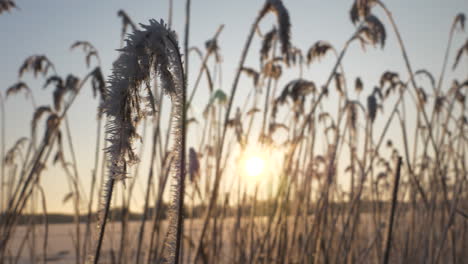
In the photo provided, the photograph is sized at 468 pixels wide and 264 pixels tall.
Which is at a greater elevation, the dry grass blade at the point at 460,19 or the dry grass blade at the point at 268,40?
the dry grass blade at the point at 460,19

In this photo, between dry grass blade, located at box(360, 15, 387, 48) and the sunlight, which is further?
the sunlight

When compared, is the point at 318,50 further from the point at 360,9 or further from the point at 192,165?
the point at 192,165

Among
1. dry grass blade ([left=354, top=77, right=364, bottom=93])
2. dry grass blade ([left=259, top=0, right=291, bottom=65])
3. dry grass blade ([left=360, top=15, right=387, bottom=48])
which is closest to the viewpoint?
dry grass blade ([left=259, top=0, right=291, bottom=65])

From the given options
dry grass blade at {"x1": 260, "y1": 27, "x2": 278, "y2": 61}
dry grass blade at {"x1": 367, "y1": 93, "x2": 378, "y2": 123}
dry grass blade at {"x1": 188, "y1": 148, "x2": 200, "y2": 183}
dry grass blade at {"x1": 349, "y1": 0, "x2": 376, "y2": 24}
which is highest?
dry grass blade at {"x1": 349, "y1": 0, "x2": 376, "y2": 24}

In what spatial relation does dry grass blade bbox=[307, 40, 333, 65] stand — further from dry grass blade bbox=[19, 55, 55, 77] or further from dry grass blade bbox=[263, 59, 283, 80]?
dry grass blade bbox=[19, 55, 55, 77]

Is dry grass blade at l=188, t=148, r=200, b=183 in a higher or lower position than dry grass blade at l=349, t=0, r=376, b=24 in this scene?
lower

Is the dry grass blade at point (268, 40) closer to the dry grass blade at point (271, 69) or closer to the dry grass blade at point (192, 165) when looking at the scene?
the dry grass blade at point (271, 69)

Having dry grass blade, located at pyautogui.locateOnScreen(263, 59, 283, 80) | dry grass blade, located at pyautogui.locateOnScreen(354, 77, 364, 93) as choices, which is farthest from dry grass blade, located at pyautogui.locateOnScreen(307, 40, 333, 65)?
dry grass blade, located at pyautogui.locateOnScreen(354, 77, 364, 93)

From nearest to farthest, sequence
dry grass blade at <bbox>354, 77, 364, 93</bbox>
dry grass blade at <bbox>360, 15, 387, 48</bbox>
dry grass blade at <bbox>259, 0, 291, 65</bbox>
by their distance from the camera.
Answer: dry grass blade at <bbox>259, 0, 291, 65</bbox>, dry grass blade at <bbox>360, 15, 387, 48</bbox>, dry grass blade at <bbox>354, 77, 364, 93</bbox>

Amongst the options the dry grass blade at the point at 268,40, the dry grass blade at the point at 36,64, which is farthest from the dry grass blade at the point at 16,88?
the dry grass blade at the point at 268,40

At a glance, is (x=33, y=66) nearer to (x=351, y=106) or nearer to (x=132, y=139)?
(x=351, y=106)

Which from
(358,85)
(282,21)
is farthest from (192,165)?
(358,85)

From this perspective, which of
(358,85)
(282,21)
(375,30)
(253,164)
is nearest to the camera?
(282,21)

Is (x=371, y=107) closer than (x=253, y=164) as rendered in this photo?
Yes
